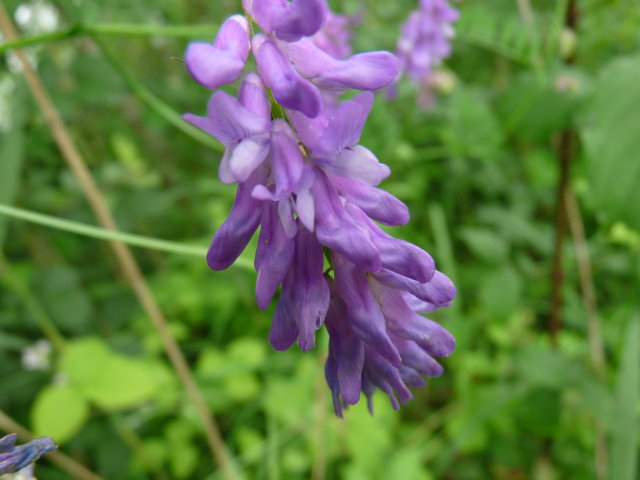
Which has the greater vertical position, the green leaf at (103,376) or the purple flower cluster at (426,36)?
the purple flower cluster at (426,36)

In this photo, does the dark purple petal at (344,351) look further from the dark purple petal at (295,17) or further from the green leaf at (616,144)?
the green leaf at (616,144)

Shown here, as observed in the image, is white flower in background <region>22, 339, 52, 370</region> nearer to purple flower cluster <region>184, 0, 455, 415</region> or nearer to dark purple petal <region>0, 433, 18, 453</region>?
dark purple petal <region>0, 433, 18, 453</region>

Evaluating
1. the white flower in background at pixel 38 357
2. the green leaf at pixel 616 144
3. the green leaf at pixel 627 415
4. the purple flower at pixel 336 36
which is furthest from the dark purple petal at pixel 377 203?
the white flower in background at pixel 38 357

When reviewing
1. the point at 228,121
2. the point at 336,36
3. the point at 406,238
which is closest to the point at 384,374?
the point at 228,121

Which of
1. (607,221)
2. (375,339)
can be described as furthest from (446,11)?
(375,339)

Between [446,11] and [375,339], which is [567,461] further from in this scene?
[375,339]

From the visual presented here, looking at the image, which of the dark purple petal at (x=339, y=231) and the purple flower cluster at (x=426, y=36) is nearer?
the dark purple petal at (x=339, y=231)

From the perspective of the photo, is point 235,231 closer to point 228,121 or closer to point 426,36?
point 228,121
